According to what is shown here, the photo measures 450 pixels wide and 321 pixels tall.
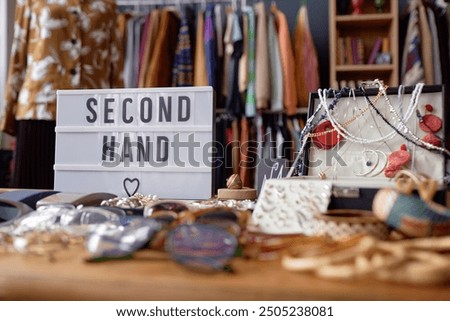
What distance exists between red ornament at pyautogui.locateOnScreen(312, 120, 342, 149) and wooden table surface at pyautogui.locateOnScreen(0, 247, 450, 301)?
1.37 ft

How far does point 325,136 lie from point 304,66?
1421 millimetres

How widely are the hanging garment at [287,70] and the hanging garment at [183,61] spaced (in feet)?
1.61

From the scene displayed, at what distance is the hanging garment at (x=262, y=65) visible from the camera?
1979 millimetres

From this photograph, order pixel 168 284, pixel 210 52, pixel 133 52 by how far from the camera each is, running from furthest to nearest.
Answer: pixel 133 52, pixel 210 52, pixel 168 284

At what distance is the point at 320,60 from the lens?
2.33m

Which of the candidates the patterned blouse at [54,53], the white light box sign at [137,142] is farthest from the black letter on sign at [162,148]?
the patterned blouse at [54,53]

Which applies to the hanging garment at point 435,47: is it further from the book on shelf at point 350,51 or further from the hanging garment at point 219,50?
the hanging garment at point 219,50

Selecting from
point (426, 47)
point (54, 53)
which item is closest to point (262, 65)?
point (426, 47)

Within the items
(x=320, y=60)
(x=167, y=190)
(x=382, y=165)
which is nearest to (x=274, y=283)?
(x=382, y=165)

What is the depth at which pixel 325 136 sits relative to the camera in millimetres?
747

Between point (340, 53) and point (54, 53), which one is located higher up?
point (340, 53)

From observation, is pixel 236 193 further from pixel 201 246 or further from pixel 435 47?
pixel 435 47

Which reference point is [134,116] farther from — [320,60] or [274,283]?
[320,60]

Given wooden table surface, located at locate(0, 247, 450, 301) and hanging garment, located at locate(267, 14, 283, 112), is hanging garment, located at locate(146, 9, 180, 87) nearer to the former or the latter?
hanging garment, located at locate(267, 14, 283, 112)
